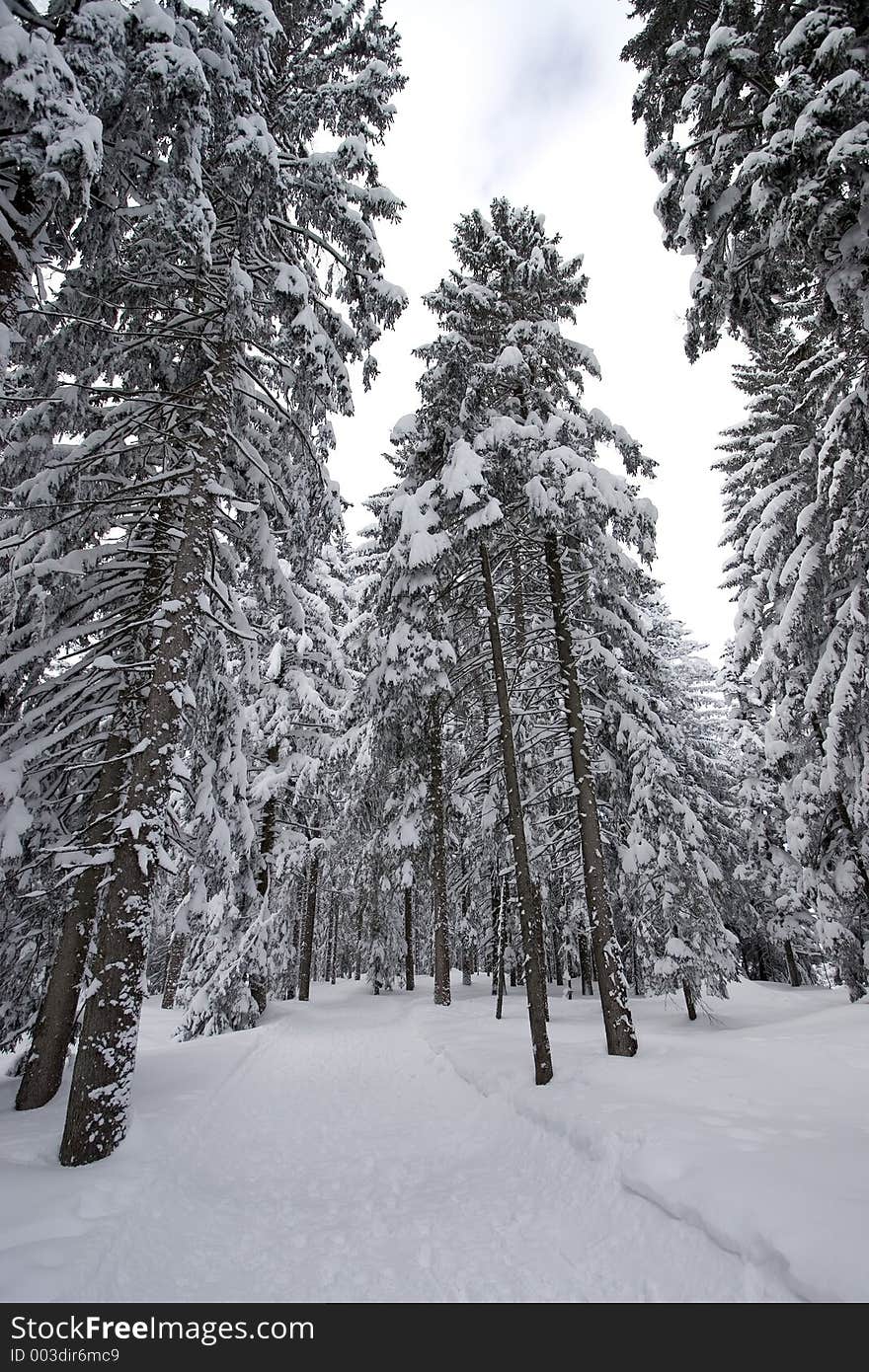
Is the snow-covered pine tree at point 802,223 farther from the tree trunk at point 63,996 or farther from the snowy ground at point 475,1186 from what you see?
→ the tree trunk at point 63,996

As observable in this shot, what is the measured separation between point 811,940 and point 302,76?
3204cm

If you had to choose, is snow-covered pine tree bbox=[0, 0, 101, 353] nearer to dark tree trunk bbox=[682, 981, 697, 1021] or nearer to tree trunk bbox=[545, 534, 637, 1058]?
tree trunk bbox=[545, 534, 637, 1058]

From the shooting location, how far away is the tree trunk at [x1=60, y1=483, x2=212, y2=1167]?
576 cm

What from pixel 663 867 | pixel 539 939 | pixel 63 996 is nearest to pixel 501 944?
pixel 539 939

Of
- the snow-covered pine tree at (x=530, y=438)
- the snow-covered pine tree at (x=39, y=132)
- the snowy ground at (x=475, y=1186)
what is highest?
the snow-covered pine tree at (x=530, y=438)

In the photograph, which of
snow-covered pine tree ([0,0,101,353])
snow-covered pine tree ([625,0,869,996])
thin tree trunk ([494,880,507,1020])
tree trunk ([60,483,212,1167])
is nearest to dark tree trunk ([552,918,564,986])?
thin tree trunk ([494,880,507,1020])

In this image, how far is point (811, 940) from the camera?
26047 mm

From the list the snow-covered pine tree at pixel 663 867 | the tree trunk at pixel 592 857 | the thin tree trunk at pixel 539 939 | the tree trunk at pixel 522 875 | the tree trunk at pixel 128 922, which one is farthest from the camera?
the snow-covered pine tree at pixel 663 867

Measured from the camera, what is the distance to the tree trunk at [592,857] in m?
9.45

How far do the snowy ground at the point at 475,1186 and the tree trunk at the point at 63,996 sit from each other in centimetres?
28

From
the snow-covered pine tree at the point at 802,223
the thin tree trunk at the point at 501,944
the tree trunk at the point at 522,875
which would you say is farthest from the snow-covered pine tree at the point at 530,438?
the thin tree trunk at the point at 501,944

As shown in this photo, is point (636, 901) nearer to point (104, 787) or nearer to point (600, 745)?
point (600, 745)

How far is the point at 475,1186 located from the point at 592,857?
5.31 m
